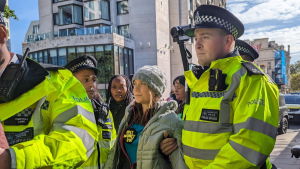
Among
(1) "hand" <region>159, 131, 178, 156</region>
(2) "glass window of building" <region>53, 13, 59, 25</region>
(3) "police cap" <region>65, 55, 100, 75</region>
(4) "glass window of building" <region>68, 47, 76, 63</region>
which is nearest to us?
(1) "hand" <region>159, 131, 178, 156</region>

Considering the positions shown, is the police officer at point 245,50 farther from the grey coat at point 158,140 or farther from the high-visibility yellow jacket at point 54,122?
the high-visibility yellow jacket at point 54,122

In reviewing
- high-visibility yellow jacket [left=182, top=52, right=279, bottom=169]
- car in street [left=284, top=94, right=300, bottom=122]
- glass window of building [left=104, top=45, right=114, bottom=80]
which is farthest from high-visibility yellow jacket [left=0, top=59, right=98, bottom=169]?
glass window of building [left=104, top=45, right=114, bottom=80]

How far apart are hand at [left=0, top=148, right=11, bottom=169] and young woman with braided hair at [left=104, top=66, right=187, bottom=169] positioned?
1444 millimetres

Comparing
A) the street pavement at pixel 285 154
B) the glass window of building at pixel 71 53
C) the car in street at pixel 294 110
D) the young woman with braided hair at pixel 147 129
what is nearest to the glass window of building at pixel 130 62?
the glass window of building at pixel 71 53

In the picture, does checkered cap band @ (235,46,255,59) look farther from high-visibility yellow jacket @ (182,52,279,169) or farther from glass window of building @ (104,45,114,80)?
glass window of building @ (104,45,114,80)

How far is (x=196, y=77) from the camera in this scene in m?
2.04

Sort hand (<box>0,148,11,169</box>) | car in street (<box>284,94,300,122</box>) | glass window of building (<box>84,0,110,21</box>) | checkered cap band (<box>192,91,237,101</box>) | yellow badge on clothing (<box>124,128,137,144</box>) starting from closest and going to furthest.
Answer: hand (<box>0,148,11,169</box>) < checkered cap band (<box>192,91,237,101</box>) < yellow badge on clothing (<box>124,128,137,144</box>) < car in street (<box>284,94,300,122</box>) < glass window of building (<box>84,0,110,21</box>)

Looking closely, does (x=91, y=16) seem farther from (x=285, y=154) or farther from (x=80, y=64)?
(x=80, y=64)

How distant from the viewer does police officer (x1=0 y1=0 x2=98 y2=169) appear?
1186mm

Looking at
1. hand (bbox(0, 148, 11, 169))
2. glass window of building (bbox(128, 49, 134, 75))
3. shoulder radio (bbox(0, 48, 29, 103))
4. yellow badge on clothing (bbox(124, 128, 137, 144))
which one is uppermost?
glass window of building (bbox(128, 49, 134, 75))

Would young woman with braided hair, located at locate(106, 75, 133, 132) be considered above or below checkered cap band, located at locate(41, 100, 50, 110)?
below

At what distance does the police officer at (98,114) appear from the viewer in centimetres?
271

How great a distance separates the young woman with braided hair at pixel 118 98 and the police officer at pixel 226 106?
87.1 inches

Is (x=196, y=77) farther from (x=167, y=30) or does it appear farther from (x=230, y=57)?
(x=167, y=30)
